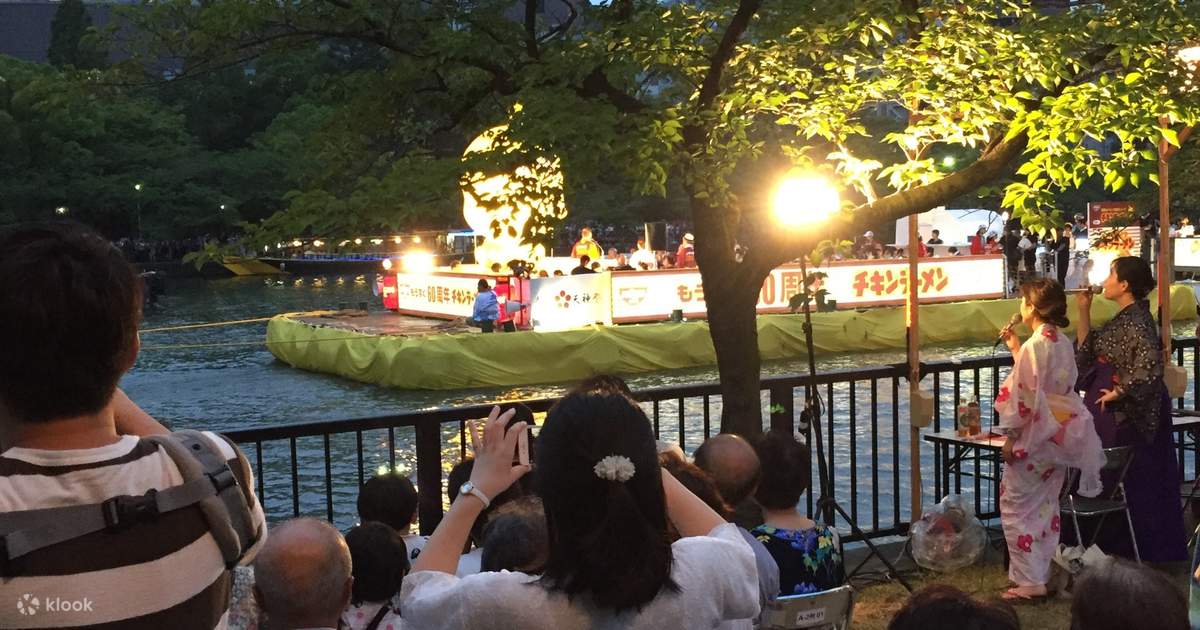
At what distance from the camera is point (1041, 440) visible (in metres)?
6.66

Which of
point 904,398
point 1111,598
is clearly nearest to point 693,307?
point 904,398

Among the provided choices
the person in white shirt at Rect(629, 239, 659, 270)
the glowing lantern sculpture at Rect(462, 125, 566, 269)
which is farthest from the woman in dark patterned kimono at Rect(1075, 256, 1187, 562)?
the person in white shirt at Rect(629, 239, 659, 270)

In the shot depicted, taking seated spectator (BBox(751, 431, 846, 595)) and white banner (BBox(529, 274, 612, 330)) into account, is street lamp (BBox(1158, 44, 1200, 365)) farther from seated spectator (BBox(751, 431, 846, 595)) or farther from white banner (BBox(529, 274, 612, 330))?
white banner (BBox(529, 274, 612, 330))

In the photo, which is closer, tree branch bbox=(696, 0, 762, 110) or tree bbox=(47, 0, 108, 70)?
tree branch bbox=(696, 0, 762, 110)

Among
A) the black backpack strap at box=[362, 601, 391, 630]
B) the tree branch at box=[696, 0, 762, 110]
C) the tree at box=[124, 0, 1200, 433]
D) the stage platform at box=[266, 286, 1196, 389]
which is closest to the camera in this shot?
the black backpack strap at box=[362, 601, 391, 630]

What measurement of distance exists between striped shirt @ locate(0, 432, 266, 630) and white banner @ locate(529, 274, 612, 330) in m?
19.0

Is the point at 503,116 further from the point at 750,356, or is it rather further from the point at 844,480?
the point at 844,480

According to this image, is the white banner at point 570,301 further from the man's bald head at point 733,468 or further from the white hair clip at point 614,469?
the white hair clip at point 614,469

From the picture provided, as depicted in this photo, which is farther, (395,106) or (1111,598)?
(395,106)

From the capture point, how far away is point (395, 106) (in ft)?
24.3

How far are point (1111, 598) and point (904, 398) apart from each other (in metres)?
12.2

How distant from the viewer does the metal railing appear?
256 inches

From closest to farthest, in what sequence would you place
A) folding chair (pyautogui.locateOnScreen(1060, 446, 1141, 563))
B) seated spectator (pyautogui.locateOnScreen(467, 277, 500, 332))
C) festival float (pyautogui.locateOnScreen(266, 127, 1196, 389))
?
folding chair (pyautogui.locateOnScreen(1060, 446, 1141, 563))
festival float (pyautogui.locateOnScreen(266, 127, 1196, 389))
seated spectator (pyautogui.locateOnScreen(467, 277, 500, 332))

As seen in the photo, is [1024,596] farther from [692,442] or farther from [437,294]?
[437,294]
